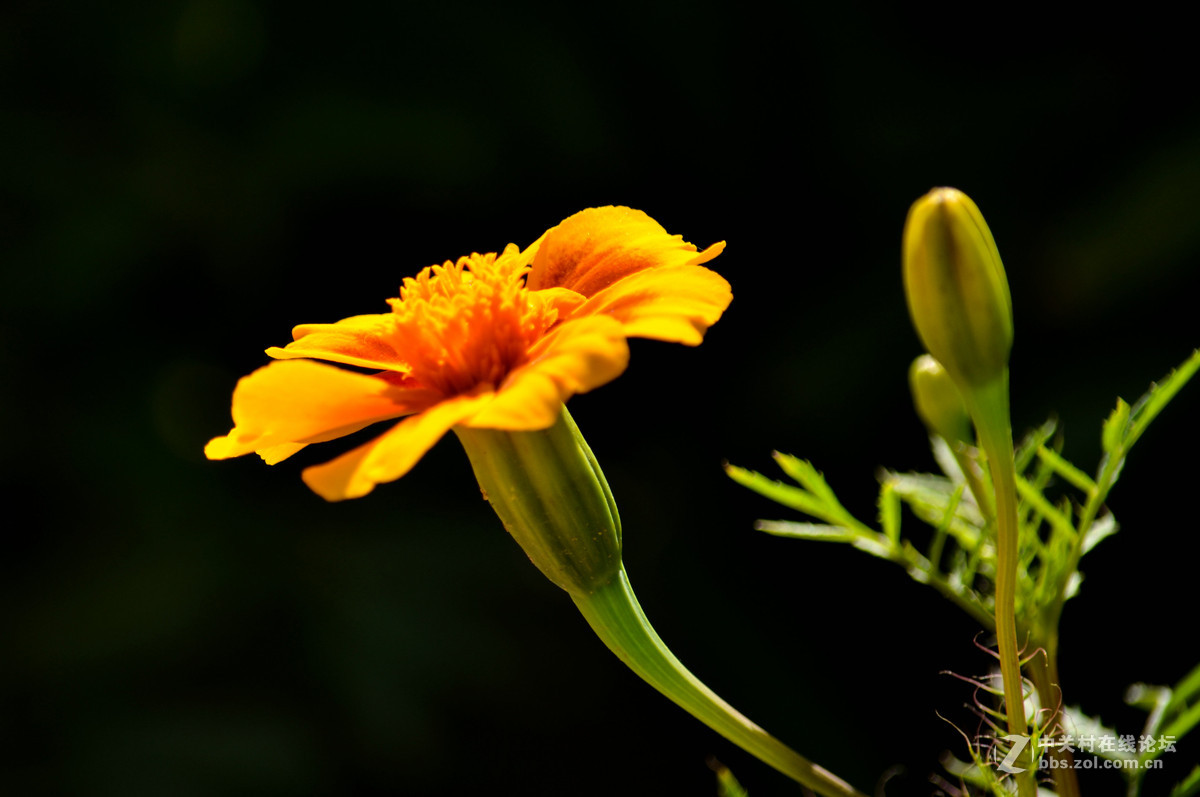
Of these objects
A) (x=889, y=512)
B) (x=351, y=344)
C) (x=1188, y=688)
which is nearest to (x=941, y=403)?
(x=889, y=512)

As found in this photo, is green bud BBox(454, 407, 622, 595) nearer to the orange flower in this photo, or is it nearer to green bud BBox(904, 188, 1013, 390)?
the orange flower

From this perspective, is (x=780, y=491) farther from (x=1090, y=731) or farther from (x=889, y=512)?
(x=1090, y=731)

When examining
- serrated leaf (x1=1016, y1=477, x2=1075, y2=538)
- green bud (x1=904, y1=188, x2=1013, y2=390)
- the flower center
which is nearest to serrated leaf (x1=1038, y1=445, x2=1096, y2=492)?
serrated leaf (x1=1016, y1=477, x2=1075, y2=538)

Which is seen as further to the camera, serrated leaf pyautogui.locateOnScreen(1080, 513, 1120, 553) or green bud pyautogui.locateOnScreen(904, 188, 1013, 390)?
serrated leaf pyautogui.locateOnScreen(1080, 513, 1120, 553)

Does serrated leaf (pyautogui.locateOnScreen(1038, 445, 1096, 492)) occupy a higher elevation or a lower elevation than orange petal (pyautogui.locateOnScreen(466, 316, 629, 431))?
lower

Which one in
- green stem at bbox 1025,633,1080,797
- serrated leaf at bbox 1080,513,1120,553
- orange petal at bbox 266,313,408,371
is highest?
orange petal at bbox 266,313,408,371

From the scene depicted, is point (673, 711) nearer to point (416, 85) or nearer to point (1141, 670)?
point (1141, 670)
